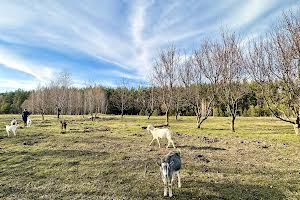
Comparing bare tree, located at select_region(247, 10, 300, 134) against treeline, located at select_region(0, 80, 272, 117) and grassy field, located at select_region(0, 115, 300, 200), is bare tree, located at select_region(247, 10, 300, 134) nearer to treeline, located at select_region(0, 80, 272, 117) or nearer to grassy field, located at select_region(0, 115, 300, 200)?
grassy field, located at select_region(0, 115, 300, 200)

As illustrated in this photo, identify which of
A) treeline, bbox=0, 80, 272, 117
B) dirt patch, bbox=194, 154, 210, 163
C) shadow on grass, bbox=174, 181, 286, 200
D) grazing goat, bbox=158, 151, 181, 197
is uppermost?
treeline, bbox=0, 80, 272, 117

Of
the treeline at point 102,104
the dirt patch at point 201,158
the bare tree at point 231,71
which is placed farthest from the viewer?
the treeline at point 102,104

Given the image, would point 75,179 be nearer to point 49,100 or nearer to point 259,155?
point 259,155

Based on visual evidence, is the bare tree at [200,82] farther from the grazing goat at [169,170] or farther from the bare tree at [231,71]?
the grazing goat at [169,170]

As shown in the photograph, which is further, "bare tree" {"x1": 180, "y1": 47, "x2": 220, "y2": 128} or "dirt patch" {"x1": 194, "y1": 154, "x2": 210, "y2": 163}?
"bare tree" {"x1": 180, "y1": 47, "x2": 220, "y2": 128}

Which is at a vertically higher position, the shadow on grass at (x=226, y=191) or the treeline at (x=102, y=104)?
the treeline at (x=102, y=104)

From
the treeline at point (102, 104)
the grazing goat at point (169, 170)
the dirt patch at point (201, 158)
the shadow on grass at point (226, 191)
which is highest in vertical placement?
the treeline at point (102, 104)

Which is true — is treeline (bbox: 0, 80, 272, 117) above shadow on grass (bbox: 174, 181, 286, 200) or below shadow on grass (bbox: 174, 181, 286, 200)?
above

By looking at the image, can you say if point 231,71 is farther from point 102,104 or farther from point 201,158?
point 102,104

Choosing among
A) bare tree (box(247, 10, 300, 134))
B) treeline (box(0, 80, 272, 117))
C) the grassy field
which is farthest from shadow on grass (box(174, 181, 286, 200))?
treeline (box(0, 80, 272, 117))

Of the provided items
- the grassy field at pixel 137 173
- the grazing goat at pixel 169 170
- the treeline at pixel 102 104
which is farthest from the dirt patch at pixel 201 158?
the treeline at pixel 102 104

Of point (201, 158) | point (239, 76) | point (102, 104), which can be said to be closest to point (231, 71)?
point (239, 76)

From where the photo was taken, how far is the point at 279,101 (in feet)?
104

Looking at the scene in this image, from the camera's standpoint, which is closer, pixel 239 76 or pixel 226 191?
pixel 226 191
